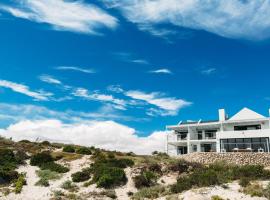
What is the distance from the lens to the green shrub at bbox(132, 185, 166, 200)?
30.3 meters

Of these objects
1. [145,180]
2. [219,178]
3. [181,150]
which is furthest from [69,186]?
[181,150]

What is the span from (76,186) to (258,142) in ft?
89.2

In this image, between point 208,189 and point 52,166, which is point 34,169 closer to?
point 52,166

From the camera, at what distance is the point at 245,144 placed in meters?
50.4

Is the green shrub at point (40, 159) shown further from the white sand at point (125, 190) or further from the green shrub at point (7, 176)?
the white sand at point (125, 190)

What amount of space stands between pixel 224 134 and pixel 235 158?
19.4 ft

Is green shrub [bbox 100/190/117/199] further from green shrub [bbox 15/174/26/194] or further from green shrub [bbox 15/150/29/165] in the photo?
green shrub [bbox 15/150/29/165]

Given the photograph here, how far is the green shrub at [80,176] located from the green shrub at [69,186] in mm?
839

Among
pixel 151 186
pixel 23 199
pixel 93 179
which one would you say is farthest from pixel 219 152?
pixel 23 199

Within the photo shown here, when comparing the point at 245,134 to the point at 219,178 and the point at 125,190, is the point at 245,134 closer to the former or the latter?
the point at 219,178

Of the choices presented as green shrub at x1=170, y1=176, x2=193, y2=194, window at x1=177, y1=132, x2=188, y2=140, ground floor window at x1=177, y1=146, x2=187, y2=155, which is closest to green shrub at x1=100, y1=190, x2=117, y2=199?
green shrub at x1=170, y1=176, x2=193, y2=194

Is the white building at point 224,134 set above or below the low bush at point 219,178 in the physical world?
above

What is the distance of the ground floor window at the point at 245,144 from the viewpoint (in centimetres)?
4883

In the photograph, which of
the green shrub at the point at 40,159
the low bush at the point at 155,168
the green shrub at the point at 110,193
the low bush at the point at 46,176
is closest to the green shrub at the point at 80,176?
the low bush at the point at 46,176
